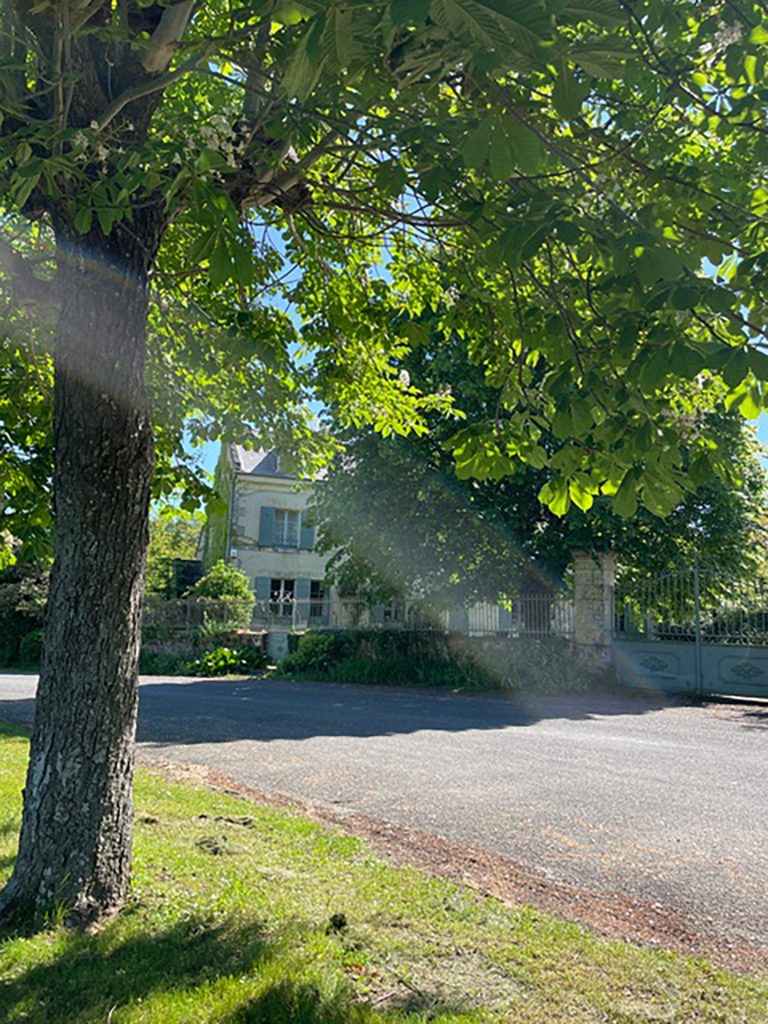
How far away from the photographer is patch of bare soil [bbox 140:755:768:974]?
3508 mm

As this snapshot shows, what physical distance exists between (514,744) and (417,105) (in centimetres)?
750

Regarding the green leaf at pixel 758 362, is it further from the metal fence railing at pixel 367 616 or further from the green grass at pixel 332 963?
the metal fence railing at pixel 367 616

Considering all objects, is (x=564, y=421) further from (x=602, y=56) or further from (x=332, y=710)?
(x=332, y=710)

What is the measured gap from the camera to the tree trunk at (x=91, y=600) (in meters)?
3.53

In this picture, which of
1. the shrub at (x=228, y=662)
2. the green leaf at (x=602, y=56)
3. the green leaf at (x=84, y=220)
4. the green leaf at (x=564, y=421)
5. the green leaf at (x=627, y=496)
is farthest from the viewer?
the shrub at (x=228, y=662)

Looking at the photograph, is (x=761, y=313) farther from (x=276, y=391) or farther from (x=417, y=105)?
(x=276, y=391)

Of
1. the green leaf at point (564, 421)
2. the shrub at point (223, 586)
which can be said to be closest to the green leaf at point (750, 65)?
the green leaf at point (564, 421)

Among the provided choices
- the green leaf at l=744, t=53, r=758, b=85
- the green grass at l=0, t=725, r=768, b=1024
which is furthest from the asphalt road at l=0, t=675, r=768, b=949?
the green leaf at l=744, t=53, r=758, b=85

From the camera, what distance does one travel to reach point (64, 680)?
3570mm

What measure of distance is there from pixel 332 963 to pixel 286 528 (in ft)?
104

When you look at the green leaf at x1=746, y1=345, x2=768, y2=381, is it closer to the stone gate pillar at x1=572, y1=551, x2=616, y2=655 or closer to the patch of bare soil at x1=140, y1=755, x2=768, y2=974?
the patch of bare soil at x1=140, y1=755, x2=768, y2=974

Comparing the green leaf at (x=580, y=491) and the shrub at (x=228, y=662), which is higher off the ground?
the green leaf at (x=580, y=491)

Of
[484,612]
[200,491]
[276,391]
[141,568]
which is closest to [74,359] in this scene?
[141,568]

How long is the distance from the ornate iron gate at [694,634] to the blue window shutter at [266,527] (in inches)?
754
